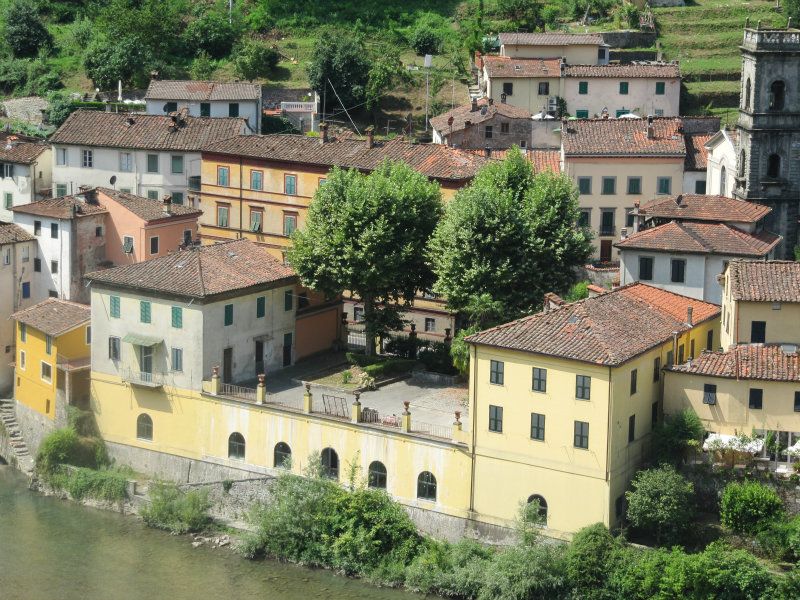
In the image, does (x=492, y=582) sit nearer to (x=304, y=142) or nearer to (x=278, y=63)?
(x=304, y=142)

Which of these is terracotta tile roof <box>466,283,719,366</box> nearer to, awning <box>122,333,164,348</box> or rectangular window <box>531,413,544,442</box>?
rectangular window <box>531,413,544,442</box>

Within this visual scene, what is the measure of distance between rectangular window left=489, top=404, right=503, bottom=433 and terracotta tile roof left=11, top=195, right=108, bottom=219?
23493 millimetres

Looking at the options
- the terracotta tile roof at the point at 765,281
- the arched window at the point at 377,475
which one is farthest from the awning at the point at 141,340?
the terracotta tile roof at the point at 765,281

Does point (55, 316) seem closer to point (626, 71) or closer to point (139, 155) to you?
point (139, 155)

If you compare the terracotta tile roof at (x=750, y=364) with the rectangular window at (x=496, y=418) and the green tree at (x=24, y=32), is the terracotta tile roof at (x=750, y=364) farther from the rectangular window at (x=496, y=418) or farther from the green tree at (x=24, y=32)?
the green tree at (x=24, y=32)

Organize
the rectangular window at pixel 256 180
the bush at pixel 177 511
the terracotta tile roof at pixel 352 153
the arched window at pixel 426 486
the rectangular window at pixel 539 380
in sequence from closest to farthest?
1. the rectangular window at pixel 539 380
2. the arched window at pixel 426 486
3. the bush at pixel 177 511
4. the terracotta tile roof at pixel 352 153
5. the rectangular window at pixel 256 180

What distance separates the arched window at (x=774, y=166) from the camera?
75062 millimetres

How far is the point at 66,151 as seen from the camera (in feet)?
287

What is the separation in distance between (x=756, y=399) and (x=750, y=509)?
380 cm

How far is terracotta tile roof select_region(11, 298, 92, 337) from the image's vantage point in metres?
70.0

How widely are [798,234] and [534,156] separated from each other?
12731mm

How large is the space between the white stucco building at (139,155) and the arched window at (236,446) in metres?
23.5

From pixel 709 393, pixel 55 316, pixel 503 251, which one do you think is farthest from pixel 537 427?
pixel 55 316

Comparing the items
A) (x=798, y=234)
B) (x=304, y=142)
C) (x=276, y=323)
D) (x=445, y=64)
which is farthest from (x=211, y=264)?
(x=445, y=64)
